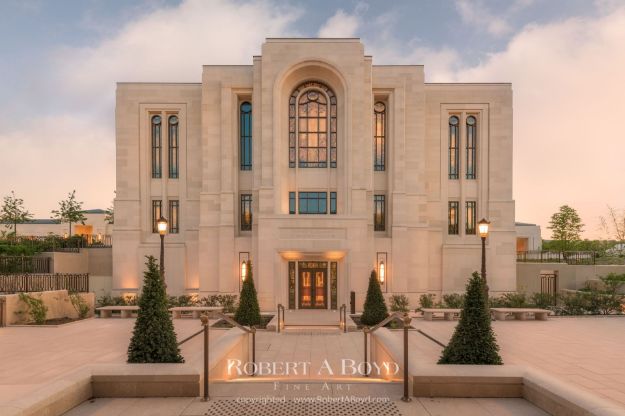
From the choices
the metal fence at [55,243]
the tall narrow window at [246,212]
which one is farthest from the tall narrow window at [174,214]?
the metal fence at [55,243]

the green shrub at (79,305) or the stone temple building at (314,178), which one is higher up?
the stone temple building at (314,178)

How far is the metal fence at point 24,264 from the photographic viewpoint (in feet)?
77.2

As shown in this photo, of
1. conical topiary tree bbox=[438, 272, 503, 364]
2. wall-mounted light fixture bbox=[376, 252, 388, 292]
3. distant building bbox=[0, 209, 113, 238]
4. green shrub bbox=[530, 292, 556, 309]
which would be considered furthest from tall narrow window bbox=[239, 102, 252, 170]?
distant building bbox=[0, 209, 113, 238]

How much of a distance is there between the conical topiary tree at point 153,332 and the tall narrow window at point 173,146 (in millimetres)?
19173

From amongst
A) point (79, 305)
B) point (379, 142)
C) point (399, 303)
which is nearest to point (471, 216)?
point (379, 142)

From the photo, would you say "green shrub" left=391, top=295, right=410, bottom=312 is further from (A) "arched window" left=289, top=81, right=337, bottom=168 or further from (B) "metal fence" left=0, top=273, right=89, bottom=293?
(B) "metal fence" left=0, top=273, right=89, bottom=293

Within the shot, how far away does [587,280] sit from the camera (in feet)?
90.4

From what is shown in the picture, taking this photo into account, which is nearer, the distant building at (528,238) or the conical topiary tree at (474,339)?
the conical topiary tree at (474,339)

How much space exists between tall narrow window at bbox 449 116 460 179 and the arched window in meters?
8.46

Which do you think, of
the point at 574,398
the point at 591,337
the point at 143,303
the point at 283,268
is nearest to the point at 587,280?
the point at 591,337

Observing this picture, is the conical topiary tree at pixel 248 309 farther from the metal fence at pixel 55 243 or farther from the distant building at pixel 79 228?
the distant building at pixel 79 228

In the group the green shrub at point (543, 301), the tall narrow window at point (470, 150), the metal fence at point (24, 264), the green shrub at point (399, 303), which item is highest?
the tall narrow window at point (470, 150)

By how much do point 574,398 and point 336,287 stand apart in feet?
55.4

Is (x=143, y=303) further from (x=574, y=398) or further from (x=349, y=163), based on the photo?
(x=349, y=163)
